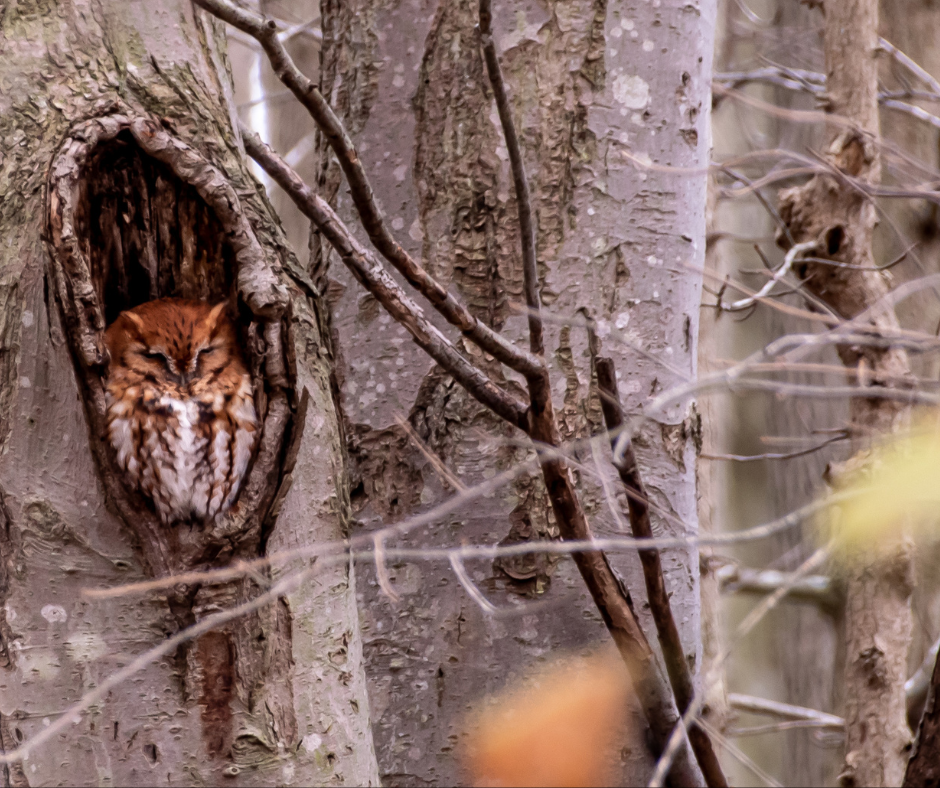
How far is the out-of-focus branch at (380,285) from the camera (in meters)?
1.25

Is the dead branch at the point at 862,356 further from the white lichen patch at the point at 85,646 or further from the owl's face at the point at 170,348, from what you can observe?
the white lichen patch at the point at 85,646

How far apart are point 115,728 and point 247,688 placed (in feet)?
0.57

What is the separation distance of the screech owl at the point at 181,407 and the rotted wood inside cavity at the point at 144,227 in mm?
78

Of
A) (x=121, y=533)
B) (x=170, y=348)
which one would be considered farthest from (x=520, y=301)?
(x=121, y=533)

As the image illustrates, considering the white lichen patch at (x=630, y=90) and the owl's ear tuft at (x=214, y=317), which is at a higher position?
the white lichen patch at (x=630, y=90)

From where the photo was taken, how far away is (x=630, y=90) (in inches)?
69.6

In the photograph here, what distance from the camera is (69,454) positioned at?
49.7 inches

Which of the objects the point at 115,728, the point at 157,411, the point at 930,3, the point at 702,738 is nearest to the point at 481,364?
the point at 157,411

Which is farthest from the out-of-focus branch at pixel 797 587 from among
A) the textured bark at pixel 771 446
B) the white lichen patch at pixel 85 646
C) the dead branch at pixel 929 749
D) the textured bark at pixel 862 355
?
the white lichen patch at pixel 85 646

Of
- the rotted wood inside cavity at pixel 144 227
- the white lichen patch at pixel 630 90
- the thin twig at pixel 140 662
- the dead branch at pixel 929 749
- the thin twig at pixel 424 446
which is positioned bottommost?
the dead branch at pixel 929 749

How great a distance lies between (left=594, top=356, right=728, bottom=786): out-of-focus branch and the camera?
1.40 m

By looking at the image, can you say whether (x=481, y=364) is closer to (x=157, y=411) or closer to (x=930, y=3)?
(x=157, y=411)

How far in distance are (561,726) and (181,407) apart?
Result: 2.90 ft

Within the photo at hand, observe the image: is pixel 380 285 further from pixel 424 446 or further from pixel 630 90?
pixel 630 90
